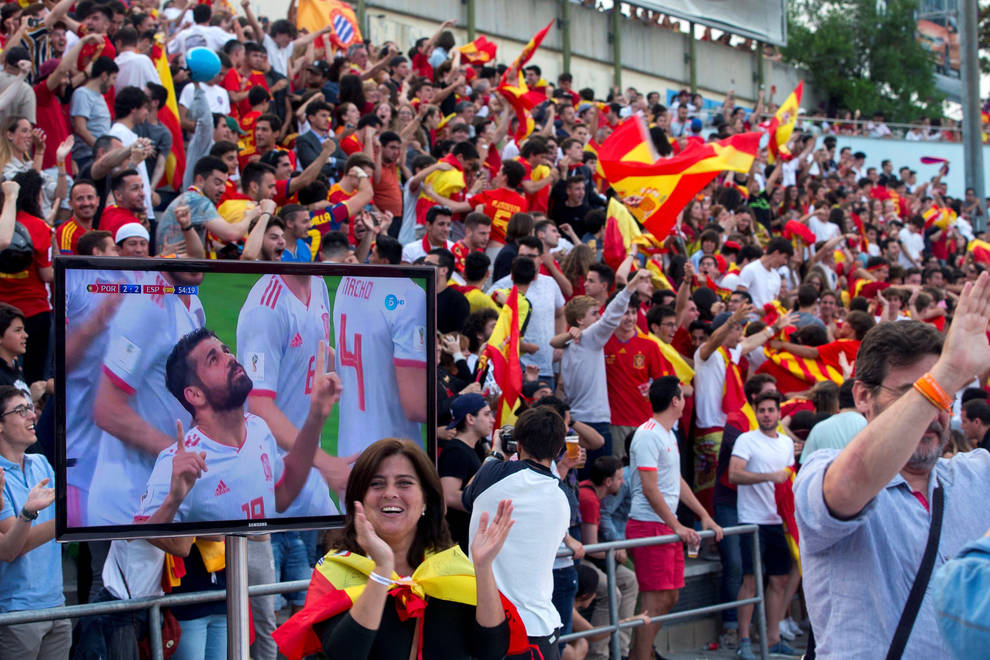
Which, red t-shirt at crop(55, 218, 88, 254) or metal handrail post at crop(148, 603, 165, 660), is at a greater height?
red t-shirt at crop(55, 218, 88, 254)

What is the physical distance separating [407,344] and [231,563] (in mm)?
751

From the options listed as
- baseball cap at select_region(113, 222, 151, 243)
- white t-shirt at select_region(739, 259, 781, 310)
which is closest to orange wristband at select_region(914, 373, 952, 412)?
baseball cap at select_region(113, 222, 151, 243)

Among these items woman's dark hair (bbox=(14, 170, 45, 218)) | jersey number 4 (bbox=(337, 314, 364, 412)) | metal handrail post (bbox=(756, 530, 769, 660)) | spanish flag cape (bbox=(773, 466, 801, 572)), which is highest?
woman's dark hair (bbox=(14, 170, 45, 218))

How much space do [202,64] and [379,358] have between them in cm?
909

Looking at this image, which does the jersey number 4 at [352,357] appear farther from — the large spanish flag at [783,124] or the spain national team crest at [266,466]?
the large spanish flag at [783,124]

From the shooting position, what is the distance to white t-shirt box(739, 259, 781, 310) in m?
13.1

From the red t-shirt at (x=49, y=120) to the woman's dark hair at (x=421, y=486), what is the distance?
7.29 meters

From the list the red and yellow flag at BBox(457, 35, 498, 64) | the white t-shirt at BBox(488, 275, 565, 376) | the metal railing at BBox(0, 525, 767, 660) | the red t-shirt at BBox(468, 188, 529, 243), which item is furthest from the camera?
the red and yellow flag at BBox(457, 35, 498, 64)

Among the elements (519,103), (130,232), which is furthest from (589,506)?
(519,103)

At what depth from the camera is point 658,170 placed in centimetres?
1325

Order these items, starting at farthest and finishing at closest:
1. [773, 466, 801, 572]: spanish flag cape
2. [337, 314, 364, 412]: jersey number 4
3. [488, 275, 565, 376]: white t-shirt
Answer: [488, 275, 565, 376]: white t-shirt, [773, 466, 801, 572]: spanish flag cape, [337, 314, 364, 412]: jersey number 4

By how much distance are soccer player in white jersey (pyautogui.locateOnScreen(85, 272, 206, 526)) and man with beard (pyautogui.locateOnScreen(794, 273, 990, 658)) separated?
1615 mm

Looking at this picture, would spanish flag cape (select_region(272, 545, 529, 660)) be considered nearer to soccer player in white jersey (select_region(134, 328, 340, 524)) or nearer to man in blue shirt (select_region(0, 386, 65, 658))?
Answer: soccer player in white jersey (select_region(134, 328, 340, 524))

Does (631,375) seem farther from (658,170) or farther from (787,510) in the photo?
(658,170)
